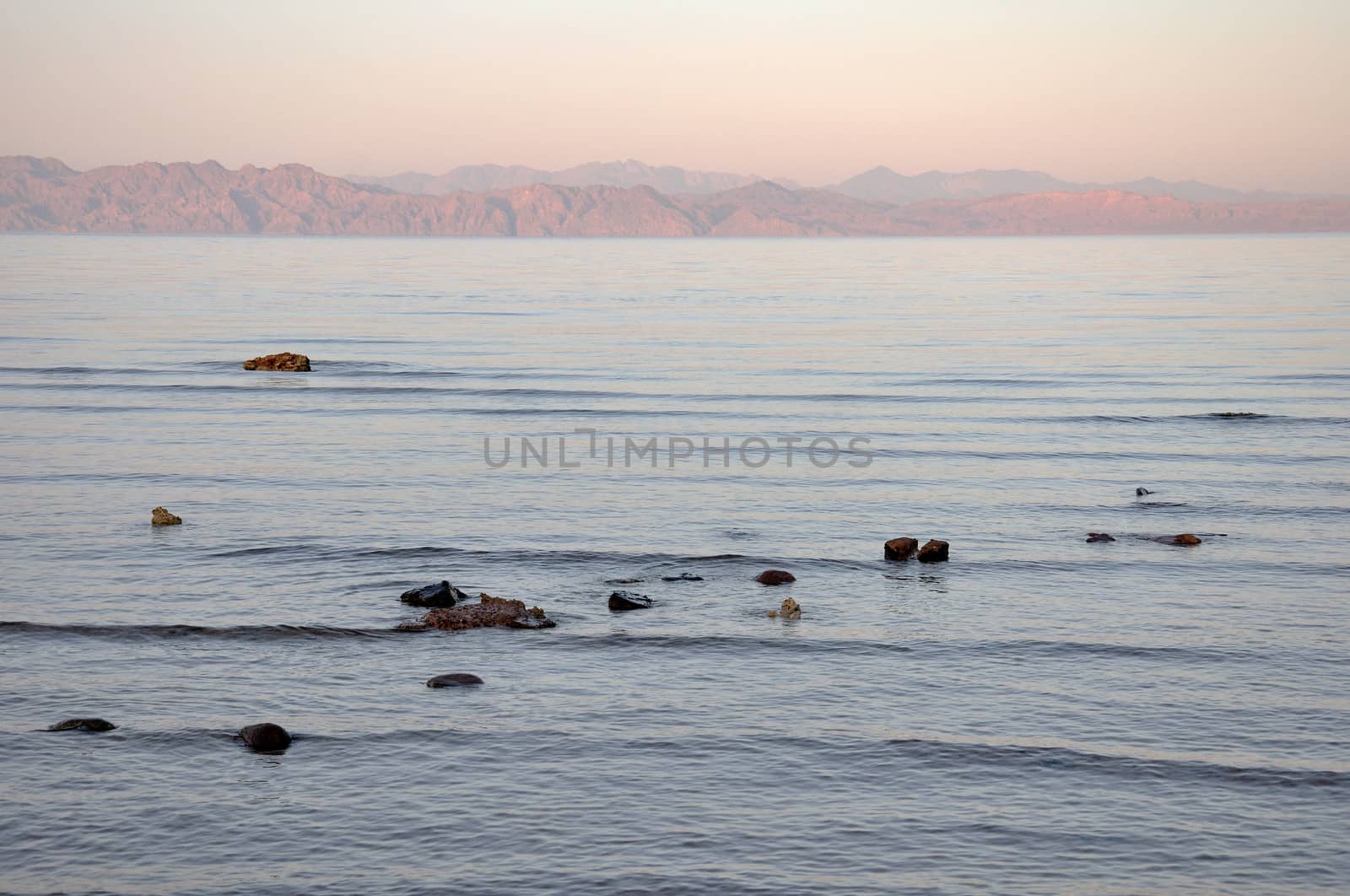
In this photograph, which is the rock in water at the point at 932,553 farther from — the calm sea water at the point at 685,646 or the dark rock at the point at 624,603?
the dark rock at the point at 624,603

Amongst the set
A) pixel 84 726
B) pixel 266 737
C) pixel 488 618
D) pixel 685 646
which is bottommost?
pixel 84 726

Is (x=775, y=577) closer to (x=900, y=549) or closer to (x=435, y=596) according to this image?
(x=900, y=549)

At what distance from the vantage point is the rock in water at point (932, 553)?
973 inches

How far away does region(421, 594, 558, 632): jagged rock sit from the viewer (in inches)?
806

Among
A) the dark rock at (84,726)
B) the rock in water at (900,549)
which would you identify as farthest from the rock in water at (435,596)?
the rock in water at (900,549)

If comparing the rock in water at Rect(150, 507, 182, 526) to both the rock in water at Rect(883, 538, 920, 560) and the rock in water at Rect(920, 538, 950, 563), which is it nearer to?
the rock in water at Rect(883, 538, 920, 560)

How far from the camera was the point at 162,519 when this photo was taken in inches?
1081

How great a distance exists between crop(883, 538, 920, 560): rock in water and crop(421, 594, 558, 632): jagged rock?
7186 millimetres

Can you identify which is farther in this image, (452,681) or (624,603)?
(624,603)

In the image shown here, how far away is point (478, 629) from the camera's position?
20422 millimetres

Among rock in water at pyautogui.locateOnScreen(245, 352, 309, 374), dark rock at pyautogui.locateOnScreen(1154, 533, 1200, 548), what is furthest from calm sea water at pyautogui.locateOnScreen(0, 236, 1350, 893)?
rock in water at pyautogui.locateOnScreen(245, 352, 309, 374)

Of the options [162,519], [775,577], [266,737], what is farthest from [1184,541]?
[162,519]

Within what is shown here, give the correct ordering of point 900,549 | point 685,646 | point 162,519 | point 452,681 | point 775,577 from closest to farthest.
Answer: point 452,681, point 685,646, point 775,577, point 900,549, point 162,519

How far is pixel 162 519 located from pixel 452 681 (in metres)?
12.3
